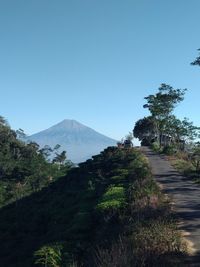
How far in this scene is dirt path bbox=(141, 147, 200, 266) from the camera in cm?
1530

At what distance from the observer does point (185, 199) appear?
22484 mm

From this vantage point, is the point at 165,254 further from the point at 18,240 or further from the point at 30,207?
the point at 30,207

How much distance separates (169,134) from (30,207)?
1314 inches

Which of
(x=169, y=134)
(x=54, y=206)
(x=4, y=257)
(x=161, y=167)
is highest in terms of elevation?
(x=169, y=134)

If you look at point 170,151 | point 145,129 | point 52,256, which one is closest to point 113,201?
point 52,256

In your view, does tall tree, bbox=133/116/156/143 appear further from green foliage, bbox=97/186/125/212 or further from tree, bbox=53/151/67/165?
green foliage, bbox=97/186/125/212

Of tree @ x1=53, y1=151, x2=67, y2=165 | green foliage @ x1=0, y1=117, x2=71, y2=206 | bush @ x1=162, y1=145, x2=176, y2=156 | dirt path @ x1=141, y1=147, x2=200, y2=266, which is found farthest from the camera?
tree @ x1=53, y1=151, x2=67, y2=165

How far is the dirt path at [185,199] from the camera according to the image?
15305mm

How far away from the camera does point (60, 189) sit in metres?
50.9

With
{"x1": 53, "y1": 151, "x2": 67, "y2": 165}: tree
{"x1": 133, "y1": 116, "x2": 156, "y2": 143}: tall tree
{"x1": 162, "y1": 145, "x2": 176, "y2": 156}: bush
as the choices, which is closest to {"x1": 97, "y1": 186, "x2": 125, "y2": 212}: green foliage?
{"x1": 162, "y1": 145, "x2": 176, "y2": 156}: bush

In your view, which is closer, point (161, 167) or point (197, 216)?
point (197, 216)

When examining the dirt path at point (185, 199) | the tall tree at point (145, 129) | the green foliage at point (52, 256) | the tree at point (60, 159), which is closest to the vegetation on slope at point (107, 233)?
the green foliage at point (52, 256)

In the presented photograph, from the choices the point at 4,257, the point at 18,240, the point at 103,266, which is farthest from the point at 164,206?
the point at 18,240

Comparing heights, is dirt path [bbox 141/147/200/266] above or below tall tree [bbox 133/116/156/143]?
below
